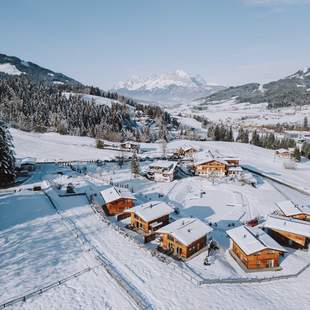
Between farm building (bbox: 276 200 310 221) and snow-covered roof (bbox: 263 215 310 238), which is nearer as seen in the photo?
snow-covered roof (bbox: 263 215 310 238)

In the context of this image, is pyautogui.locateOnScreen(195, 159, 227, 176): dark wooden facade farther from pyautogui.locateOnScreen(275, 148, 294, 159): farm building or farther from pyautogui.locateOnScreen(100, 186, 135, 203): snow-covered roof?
pyautogui.locateOnScreen(275, 148, 294, 159): farm building

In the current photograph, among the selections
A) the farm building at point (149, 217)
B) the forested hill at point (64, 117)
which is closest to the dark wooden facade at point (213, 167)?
the farm building at point (149, 217)

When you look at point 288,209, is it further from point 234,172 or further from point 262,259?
point 234,172

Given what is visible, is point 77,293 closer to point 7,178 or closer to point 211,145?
point 7,178

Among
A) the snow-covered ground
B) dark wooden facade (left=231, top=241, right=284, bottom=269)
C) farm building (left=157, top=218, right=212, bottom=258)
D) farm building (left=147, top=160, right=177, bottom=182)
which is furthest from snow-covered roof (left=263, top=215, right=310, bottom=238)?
the snow-covered ground

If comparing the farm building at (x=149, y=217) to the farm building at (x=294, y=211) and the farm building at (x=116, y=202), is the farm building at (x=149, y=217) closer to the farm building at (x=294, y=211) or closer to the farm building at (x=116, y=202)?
the farm building at (x=116, y=202)

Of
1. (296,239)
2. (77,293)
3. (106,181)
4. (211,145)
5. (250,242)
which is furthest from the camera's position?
(211,145)

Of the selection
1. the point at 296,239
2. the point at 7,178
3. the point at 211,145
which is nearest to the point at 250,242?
the point at 296,239
